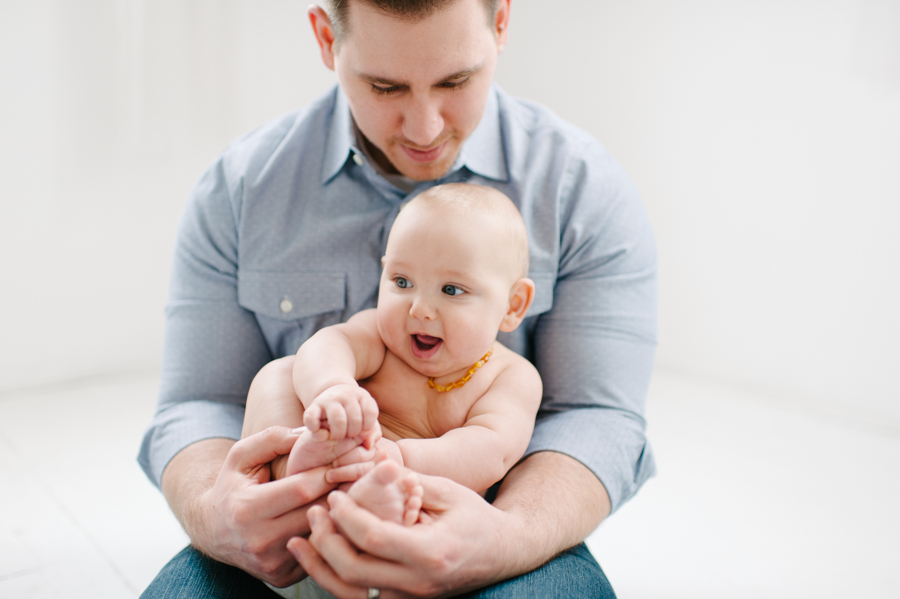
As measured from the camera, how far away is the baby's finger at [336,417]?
935mm

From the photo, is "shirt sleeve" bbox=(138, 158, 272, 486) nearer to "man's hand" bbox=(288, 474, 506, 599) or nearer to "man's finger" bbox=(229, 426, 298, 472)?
"man's finger" bbox=(229, 426, 298, 472)

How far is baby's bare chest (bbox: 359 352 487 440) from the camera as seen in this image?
4.07 feet

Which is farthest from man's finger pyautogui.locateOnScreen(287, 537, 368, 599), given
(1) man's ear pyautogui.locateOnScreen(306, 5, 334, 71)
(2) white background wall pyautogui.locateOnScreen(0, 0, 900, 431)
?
(2) white background wall pyautogui.locateOnScreen(0, 0, 900, 431)

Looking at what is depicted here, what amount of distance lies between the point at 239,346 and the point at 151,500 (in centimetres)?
89

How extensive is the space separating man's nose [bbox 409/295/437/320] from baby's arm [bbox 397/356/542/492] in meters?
0.18

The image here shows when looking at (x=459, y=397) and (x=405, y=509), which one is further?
(x=459, y=397)

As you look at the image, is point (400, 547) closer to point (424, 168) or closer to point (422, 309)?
point (422, 309)

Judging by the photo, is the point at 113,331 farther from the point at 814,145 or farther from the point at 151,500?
the point at 814,145

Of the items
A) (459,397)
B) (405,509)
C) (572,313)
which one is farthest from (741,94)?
(405,509)

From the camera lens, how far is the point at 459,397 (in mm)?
1248

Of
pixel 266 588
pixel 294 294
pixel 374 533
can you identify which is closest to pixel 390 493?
pixel 374 533

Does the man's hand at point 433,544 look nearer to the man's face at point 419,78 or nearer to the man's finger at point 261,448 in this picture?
the man's finger at point 261,448

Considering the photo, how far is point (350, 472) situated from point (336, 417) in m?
0.09

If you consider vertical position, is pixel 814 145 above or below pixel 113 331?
above
